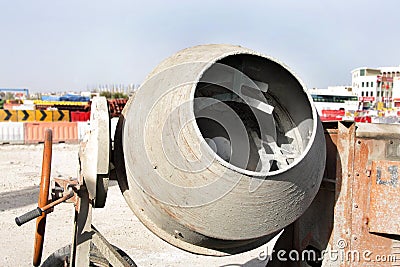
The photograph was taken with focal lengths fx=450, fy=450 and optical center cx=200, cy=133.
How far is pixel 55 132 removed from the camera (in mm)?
14617

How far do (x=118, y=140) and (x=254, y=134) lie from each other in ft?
2.65

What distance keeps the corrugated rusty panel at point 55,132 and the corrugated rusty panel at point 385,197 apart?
13.2 meters

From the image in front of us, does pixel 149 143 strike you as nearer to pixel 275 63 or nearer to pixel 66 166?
pixel 275 63

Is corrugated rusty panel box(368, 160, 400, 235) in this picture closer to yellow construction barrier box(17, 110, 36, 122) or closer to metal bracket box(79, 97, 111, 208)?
metal bracket box(79, 97, 111, 208)

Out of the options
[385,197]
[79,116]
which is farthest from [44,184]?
[79,116]

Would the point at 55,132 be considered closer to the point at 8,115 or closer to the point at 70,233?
the point at 8,115

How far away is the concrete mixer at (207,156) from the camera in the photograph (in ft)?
6.59

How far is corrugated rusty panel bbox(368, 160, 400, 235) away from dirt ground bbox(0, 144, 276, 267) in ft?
8.49

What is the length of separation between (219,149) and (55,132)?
42.6 ft

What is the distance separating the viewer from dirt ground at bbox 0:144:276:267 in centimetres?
505

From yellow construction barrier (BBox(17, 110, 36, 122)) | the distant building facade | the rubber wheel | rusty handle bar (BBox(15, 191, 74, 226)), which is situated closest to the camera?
rusty handle bar (BBox(15, 191, 74, 226))

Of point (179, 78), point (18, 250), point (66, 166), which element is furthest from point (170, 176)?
point (66, 166)

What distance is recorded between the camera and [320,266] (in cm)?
287

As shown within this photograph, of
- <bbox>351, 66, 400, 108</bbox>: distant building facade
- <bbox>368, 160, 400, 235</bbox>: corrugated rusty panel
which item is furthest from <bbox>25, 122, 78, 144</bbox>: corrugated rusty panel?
<bbox>351, 66, 400, 108</bbox>: distant building facade
